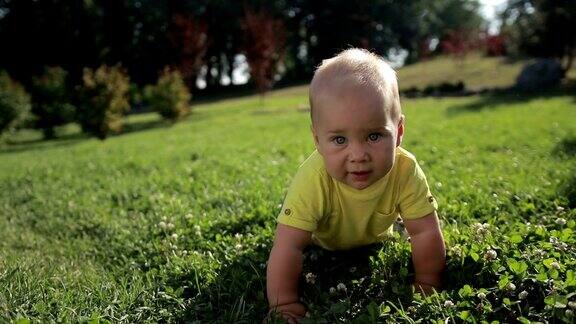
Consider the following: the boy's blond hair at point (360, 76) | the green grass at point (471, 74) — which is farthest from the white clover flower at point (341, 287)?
the green grass at point (471, 74)

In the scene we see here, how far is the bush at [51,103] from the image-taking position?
23344 millimetres

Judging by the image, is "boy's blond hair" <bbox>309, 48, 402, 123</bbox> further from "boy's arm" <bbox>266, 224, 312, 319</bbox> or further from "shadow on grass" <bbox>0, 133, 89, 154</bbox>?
"shadow on grass" <bbox>0, 133, 89, 154</bbox>

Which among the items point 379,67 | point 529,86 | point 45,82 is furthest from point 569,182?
point 45,82

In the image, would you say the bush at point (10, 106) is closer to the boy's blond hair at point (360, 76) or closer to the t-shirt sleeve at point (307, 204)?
the t-shirt sleeve at point (307, 204)

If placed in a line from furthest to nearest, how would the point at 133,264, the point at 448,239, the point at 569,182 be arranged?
1. the point at 569,182
2. the point at 133,264
3. the point at 448,239

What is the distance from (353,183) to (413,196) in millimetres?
413

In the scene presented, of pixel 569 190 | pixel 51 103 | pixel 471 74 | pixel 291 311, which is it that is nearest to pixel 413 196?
pixel 291 311

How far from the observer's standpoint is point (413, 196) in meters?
2.79

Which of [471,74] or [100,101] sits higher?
[100,101]

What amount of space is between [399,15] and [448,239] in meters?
55.1

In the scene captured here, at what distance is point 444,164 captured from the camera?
5980 millimetres

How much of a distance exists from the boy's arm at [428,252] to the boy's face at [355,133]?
17.1 inches

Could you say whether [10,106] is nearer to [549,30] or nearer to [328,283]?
[328,283]

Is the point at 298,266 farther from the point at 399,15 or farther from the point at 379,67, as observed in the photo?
the point at 399,15
